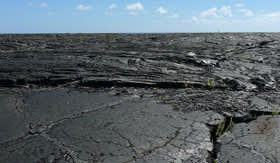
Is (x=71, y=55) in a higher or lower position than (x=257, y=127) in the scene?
higher

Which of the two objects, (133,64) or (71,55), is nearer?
(133,64)

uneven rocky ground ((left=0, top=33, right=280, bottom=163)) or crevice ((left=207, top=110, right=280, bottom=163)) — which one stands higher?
uneven rocky ground ((left=0, top=33, right=280, bottom=163))

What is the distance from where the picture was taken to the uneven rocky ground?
5.50ft

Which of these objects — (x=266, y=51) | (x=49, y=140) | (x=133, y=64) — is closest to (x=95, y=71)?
(x=133, y=64)

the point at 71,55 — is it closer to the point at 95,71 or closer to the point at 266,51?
the point at 95,71

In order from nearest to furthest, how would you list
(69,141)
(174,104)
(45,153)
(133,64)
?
(45,153) → (69,141) → (174,104) → (133,64)

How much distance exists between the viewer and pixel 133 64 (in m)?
4.15

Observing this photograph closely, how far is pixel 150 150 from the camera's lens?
169 centimetres

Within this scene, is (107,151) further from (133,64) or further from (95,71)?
(133,64)

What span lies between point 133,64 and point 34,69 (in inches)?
53.8

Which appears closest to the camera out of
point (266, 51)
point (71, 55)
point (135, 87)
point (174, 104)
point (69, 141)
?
point (69, 141)

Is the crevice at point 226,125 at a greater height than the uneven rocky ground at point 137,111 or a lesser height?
lesser

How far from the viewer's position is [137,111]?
7.77 feet

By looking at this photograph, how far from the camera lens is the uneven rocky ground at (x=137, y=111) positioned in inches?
66.0
